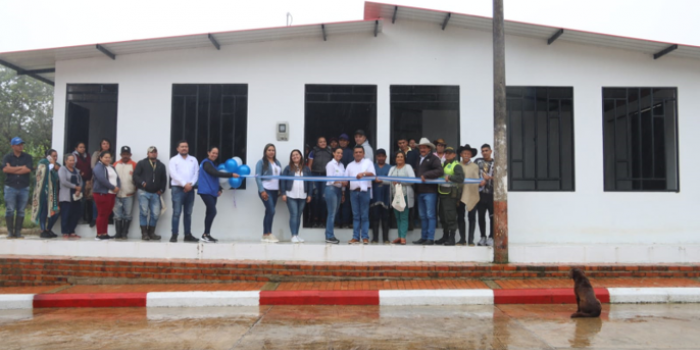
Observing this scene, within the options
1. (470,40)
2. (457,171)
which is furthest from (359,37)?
(457,171)

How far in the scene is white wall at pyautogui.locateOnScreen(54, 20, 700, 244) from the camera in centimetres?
960

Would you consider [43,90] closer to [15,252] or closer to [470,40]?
[15,252]

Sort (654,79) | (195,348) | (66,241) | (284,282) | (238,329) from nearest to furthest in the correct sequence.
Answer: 1. (195,348)
2. (238,329)
3. (284,282)
4. (66,241)
5. (654,79)

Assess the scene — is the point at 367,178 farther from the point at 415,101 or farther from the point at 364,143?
the point at 415,101

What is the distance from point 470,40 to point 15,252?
27.0ft

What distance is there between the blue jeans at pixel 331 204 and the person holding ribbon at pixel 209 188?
60.3 inches

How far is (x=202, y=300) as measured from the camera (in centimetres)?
699

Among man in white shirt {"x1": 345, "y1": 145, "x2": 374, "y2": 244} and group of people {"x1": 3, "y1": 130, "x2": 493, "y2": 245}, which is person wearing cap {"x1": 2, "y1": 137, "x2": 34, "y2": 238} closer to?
group of people {"x1": 3, "y1": 130, "x2": 493, "y2": 245}

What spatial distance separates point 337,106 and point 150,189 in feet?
11.3

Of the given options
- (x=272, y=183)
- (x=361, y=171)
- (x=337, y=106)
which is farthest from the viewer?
(x=337, y=106)

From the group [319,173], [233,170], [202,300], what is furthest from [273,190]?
[202,300]

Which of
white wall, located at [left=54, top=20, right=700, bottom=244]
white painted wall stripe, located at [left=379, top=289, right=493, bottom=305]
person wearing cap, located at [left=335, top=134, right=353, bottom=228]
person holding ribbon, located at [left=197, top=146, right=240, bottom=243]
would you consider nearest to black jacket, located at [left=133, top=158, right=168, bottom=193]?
white wall, located at [left=54, top=20, right=700, bottom=244]

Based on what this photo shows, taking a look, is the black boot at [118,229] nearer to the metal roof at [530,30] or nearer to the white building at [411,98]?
the white building at [411,98]

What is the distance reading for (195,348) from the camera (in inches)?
190
